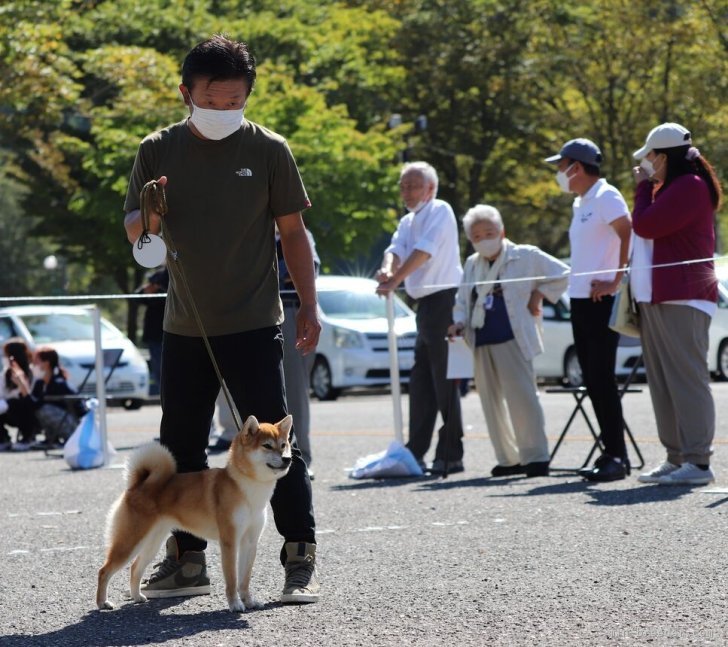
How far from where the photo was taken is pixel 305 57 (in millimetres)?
38219

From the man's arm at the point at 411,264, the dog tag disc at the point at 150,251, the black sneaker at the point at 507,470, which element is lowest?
the black sneaker at the point at 507,470

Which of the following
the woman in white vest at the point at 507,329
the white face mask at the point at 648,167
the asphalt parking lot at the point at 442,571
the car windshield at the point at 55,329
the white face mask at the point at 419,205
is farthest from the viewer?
the car windshield at the point at 55,329

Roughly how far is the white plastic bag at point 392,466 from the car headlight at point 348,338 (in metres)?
12.8

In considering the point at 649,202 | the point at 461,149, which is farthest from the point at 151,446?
the point at 461,149

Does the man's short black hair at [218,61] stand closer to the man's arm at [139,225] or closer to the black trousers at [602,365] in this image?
the man's arm at [139,225]

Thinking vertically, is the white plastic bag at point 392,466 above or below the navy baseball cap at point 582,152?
below

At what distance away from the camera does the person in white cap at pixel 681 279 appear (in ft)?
29.3

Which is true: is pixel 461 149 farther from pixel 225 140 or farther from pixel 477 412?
pixel 225 140

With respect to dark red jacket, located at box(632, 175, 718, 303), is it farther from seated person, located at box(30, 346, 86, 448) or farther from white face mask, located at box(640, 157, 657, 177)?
seated person, located at box(30, 346, 86, 448)

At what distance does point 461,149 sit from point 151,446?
3649cm


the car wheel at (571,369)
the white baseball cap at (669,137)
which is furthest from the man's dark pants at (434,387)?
the car wheel at (571,369)

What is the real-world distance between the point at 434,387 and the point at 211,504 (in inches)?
207

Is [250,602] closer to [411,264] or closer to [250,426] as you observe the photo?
[250,426]

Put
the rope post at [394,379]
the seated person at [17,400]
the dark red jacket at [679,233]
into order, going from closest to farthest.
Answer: the dark red jacket at [679,233]
the rope post at [394,379]
the seated person at [17,400]
